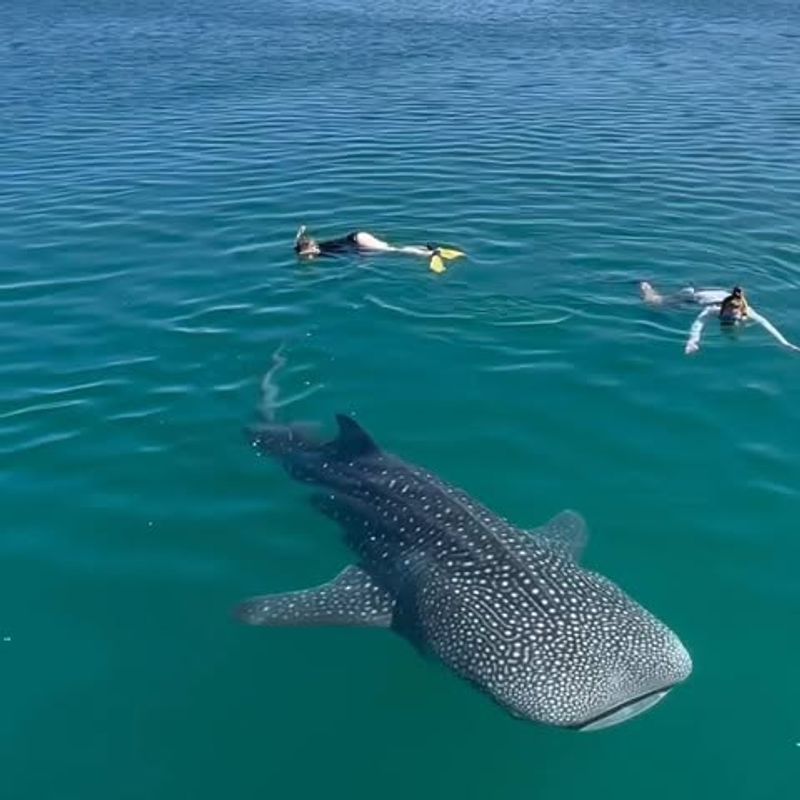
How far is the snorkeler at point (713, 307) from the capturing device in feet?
73.0

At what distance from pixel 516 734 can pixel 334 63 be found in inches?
1904

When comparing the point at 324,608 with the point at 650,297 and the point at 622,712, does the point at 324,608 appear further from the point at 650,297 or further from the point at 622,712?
the point at 650,297

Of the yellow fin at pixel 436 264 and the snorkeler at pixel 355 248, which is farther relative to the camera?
the snorkeler at pixel 355 248

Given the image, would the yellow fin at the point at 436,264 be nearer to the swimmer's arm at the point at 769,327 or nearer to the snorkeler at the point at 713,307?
the snorkeler at the point at 713,307

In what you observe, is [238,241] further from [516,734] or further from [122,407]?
[516,734]

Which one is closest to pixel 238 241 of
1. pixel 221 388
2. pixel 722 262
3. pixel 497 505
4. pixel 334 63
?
pixel 221 388

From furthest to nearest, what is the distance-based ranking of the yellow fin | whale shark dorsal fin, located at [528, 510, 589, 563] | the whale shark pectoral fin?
1. the yellow fin
2. whale shark dorsal fin, located at [528, 510, 589, 563]
3. the whale shark pectoral fin

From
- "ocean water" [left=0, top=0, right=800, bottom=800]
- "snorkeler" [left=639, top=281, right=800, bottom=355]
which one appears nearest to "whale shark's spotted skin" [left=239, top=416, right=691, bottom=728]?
"ocean water" [left=0, top=0, right=800, bottom=800]

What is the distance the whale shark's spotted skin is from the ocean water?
58 centimetres

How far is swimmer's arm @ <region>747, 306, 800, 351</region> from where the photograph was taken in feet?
72.6

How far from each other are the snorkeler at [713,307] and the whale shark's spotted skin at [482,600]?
7787 millimetres

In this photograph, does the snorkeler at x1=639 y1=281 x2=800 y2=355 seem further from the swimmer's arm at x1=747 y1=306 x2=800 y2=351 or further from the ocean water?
the ocean water

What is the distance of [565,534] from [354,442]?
3.68 metres

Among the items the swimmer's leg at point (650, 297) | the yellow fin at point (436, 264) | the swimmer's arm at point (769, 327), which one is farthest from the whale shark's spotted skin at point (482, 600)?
the yellow fin at point (436, 264)
